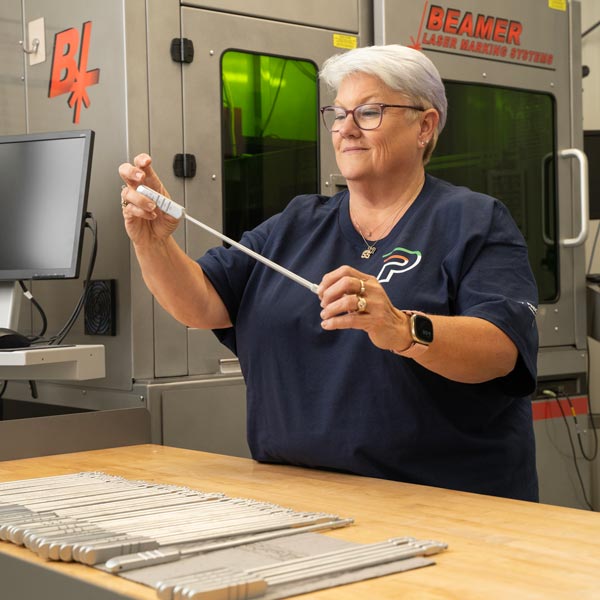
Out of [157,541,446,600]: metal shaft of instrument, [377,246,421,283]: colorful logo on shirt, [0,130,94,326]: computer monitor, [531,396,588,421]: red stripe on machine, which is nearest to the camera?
[157,541,446,600]: metal shaft of instrument

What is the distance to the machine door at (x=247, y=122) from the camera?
8.42ft

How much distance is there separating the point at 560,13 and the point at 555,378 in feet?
4.22

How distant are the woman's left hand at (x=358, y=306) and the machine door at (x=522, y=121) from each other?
1800 millimetres

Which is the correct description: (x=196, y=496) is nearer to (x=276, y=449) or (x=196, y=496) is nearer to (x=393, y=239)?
(x=276, y=449)

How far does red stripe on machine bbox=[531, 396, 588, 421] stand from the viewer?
334 centimetres

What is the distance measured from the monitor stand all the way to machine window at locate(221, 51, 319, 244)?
57cm

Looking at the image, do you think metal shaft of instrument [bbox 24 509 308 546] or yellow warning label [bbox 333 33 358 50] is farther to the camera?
yellow warning label [bbox 333 33 358 50]

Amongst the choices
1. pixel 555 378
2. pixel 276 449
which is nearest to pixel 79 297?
pixel 276 449

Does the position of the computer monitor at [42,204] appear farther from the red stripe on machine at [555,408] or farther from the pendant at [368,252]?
the red stripe on machine at [555,408]

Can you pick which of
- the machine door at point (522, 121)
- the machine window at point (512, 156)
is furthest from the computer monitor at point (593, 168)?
the machine window at point (512, 156)

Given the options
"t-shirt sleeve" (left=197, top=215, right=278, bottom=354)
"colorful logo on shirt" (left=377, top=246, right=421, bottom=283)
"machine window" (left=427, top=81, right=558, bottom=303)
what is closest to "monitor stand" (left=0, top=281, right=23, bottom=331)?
"t-shirt sleeve" (left=197, top=215, right=278, bottom=354)

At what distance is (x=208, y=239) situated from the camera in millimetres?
2592

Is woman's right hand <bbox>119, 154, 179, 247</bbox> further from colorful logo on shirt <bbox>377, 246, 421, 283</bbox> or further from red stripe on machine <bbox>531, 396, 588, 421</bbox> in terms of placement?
red stripe on machine <bbox>531, 396, 588, 421</bbox>

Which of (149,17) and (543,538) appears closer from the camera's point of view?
(543,538)
